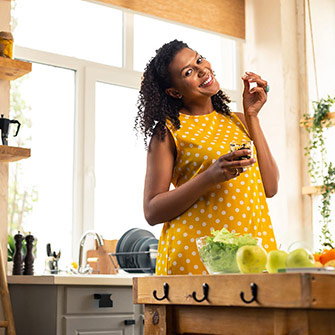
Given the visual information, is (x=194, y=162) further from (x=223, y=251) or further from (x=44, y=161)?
(x=44, y=161)

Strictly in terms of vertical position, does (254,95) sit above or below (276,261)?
above

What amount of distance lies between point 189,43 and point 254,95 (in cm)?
250

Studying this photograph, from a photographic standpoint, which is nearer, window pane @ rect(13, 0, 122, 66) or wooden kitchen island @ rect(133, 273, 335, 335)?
wooden kitchen island @ rect(133, 273, 335, 335)

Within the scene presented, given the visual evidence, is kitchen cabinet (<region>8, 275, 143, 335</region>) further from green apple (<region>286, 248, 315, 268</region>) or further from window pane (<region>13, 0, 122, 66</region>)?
green apple (<region>286, 248, 315, 268</region>)

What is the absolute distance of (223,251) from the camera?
4.34 ft

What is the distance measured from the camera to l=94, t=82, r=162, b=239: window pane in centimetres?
374

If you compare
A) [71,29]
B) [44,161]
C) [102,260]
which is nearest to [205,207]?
[102,260]

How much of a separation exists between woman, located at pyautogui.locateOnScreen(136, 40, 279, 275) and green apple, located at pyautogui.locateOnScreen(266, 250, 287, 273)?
0.34m

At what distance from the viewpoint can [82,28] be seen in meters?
3.80

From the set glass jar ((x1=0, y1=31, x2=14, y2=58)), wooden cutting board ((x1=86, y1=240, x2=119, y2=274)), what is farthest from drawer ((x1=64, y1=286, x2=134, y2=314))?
glass jar ((x1=0, y1=31, x2=14, y2=58))

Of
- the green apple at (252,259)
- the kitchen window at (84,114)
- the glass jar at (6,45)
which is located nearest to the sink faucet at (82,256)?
the kitchen window at (84,114)

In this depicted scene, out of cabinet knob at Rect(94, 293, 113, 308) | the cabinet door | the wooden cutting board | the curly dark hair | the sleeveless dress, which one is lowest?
the cabinet door

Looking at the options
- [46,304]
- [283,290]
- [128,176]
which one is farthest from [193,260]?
[128,176]

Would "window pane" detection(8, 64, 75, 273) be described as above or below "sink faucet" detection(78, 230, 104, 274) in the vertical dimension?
above
